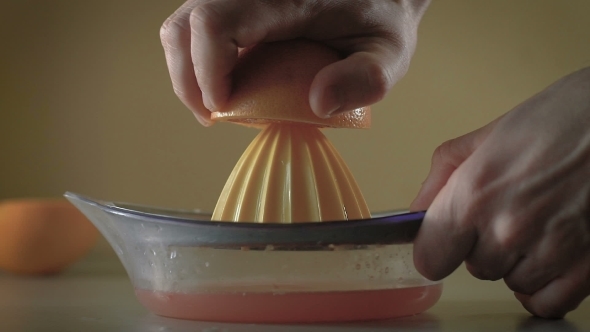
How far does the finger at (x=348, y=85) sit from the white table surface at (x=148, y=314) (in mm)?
202

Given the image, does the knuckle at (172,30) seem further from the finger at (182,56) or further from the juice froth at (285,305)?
the juice froth at (285,305)

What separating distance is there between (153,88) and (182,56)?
0.64 meters

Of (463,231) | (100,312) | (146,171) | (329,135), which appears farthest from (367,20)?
(146,171)

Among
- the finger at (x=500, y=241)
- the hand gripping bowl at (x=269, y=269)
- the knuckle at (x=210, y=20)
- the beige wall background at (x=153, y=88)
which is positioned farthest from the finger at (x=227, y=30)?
the beige wall background at (x=153, y=88)

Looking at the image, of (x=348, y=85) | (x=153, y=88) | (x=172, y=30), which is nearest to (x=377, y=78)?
(x=348, y=85)

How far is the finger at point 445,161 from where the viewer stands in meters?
0.68

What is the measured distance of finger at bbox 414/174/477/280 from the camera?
0.54 m

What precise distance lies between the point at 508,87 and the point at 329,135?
39cm

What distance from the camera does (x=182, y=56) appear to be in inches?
29.4

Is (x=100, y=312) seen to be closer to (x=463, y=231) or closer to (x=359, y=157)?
(x=463, y=231)

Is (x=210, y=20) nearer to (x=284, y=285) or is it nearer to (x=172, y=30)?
(x=172, y=30)

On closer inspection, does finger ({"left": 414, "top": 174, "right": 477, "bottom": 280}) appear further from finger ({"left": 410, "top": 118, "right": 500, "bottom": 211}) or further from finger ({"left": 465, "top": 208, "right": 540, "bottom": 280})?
finger ({"left": 410, "top": 118, "right": 500, "bottom": 211})

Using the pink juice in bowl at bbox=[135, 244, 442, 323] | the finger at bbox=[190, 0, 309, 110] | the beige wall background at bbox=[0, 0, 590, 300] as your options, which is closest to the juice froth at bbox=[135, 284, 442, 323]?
the pink juice in bowl at bbox=[135, 244, 442, 323]

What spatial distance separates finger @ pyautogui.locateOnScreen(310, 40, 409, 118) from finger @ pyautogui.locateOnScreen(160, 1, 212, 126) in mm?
201
